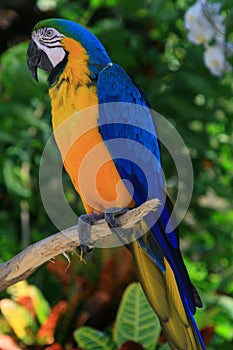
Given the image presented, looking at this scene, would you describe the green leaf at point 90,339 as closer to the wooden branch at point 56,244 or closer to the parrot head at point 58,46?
the wooden branch at point 56,244

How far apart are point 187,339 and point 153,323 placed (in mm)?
311

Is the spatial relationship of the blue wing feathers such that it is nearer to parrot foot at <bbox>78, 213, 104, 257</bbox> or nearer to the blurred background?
parrot foot at <bbox>78, 213, 104, 257</bbox>

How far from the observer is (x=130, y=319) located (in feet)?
4.05

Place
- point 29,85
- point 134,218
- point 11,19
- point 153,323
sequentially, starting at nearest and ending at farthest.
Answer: point 134,218 → point 153,323 → point 29,85 → point 11,19

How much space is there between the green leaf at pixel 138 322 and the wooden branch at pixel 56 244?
1.05 feet

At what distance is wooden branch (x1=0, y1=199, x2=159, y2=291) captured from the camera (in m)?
0.83

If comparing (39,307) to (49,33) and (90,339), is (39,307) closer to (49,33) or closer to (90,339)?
(90,339)

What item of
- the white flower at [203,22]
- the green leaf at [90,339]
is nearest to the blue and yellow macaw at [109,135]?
the green leaf at [90,339]

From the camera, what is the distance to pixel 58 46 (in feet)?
2.83

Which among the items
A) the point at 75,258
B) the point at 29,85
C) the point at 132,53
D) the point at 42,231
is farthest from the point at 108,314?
the point at 132,53

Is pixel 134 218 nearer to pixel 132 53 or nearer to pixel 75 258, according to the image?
pixel 75 258

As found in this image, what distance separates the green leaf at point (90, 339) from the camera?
1196mm

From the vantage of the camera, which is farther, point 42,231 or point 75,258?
point 42,231

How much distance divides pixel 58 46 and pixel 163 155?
906 millimetres
